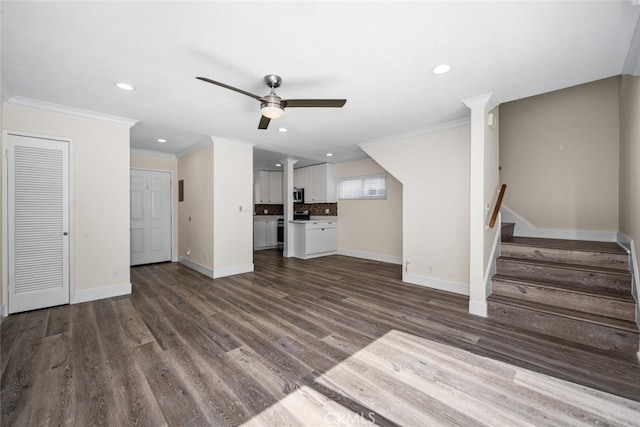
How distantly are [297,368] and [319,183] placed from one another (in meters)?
5.41

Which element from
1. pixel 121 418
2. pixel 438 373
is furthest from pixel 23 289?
pixel 438 373

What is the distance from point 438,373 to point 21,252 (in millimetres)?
4708

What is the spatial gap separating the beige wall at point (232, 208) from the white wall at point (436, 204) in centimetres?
278

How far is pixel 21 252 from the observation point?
307 cm

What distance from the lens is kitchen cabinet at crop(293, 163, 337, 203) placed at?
22.5 ft

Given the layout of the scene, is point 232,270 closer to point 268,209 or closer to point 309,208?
point 309,208

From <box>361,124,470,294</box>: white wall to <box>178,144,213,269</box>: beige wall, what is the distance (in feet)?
11.1

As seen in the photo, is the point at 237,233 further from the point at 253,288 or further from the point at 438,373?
the point at 438,373

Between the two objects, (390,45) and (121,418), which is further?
(390,45)

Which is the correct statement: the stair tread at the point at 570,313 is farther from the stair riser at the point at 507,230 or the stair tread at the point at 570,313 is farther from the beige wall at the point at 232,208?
the beige wall at the point at 232,208

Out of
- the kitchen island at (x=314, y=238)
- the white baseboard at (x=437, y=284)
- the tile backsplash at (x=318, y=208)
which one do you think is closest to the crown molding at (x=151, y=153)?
the kitchen island at (x=314, y=238)

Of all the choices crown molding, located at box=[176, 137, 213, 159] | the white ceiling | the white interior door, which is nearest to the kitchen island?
crown molding, located at box=[176, 137, 213, 159]

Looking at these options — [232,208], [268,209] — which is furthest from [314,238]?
[268,209]

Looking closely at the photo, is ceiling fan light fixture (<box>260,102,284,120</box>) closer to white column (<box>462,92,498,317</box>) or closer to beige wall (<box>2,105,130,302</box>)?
white column (<box>462,92,498,317</box>)
